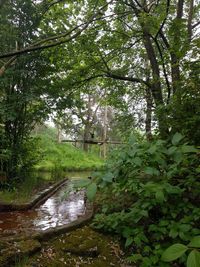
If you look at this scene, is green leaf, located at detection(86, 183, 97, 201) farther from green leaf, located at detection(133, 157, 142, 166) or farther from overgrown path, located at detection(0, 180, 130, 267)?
overgrown path, located at detection(0, 180, 130, 267)

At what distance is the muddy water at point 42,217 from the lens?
4.58m

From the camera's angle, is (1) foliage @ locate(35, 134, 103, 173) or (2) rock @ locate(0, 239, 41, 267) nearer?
(2) rock @ locate(0, 239, 41, 267)

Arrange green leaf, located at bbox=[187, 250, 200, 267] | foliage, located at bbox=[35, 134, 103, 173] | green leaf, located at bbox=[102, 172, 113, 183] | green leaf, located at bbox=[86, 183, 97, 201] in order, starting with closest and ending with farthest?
1. green leaf, located at bbox=[187, 250, 200, 267]
2. green leaf, located at bbox=[86, 183, 97, 201]
3. green leaf, located at bbox=[102, 172, 113, 183]
4. foliage, located at bbox=[35, 134, 103, 173]

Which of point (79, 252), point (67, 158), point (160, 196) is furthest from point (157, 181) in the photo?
point (67, 158)

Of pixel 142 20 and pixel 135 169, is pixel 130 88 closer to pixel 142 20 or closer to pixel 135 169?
pixel 142 20

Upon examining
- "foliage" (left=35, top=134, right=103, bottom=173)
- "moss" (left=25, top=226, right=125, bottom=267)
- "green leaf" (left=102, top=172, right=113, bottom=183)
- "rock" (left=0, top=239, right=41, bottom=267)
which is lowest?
"moss" (left=25, top=226, right=125, bottom=267)

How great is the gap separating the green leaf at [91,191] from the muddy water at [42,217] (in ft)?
8.39

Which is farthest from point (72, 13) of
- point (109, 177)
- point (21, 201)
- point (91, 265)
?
point (109, 177)

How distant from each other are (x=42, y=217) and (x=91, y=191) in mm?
4180

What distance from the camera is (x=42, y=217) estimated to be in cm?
533

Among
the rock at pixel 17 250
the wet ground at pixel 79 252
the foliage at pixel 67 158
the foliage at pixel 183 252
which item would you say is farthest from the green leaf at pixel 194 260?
the foliage at pixel 67 158

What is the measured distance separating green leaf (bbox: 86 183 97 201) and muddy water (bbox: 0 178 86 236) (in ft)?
8.39

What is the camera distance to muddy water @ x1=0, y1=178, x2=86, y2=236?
180 inches

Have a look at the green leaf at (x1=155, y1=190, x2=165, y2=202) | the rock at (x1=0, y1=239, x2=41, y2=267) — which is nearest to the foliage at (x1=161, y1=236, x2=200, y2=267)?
the green leaf at (x1=155, y1=190, x2=165, y2=202)
